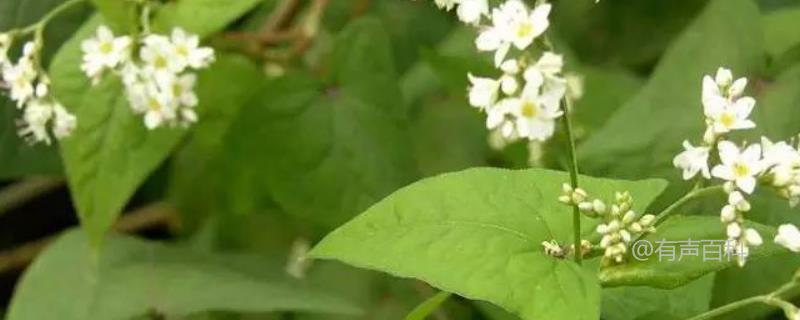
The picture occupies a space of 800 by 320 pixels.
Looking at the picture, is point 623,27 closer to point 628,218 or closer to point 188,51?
point 188,51

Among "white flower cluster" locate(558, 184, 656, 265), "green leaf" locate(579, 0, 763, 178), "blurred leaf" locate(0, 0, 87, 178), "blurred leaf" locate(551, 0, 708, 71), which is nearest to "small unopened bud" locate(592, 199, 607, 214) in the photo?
"white flower cluster" locate(558, 184, 656, 265)

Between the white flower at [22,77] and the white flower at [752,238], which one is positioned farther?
the white flower at [22,77]

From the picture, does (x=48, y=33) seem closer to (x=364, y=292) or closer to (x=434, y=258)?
(x=364, y=292)

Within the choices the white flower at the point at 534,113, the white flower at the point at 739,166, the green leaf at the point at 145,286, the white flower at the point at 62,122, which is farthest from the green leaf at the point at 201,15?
the white flower at the point at 739,166

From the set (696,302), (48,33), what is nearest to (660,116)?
(696,302)

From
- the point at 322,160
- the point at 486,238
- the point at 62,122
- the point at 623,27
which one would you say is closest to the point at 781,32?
the point at 623,27

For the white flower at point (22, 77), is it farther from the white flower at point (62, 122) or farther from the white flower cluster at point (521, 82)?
the white flower cluster at point (521, 82)
